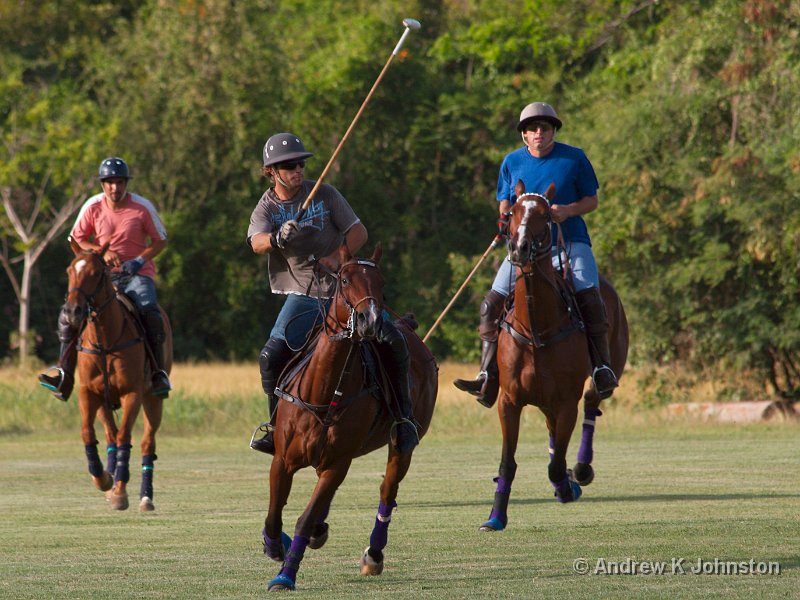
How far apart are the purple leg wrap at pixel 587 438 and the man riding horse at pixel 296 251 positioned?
4466mm

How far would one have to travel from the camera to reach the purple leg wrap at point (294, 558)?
8.65 m

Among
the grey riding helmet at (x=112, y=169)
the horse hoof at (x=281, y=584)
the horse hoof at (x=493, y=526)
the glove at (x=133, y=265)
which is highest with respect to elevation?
the grey riding helmet at (x=112, y=169)

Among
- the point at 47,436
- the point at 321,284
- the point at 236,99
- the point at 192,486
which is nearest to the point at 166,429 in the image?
the point at 47,436

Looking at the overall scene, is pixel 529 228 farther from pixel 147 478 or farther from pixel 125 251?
pixel 125 251

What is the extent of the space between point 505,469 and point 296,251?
10.1 feet

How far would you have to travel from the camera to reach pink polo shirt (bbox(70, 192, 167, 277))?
14682mm

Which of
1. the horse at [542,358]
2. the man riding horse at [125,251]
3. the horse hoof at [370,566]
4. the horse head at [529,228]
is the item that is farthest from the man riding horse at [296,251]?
the man riding horse at [125,251]

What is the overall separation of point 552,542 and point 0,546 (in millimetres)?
3766

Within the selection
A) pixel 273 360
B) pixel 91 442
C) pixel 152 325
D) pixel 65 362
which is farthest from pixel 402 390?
pixel 65 362

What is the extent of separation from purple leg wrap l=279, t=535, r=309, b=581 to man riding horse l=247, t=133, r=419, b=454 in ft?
2.61

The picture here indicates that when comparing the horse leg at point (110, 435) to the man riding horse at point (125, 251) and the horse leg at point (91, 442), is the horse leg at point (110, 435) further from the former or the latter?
the man riding horse at point (125, 251)

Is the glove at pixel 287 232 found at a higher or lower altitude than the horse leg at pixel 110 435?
higher

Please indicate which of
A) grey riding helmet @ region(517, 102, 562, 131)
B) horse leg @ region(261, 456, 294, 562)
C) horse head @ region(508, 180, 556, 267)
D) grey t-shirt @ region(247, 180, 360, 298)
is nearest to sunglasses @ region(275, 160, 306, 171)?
grey t-shirt @ region(247, 180, 360, 298)

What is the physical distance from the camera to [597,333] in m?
12.5
